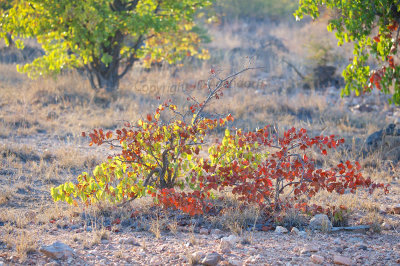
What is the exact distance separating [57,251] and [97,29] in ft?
20.9

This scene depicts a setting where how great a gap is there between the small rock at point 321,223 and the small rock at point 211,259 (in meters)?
1.28

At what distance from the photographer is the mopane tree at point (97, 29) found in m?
→ 8.63

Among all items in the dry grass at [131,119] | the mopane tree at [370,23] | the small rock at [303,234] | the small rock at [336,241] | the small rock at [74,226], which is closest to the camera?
the small rock at [336,241]

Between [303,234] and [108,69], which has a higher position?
[108,69]

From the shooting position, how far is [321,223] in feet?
14.3

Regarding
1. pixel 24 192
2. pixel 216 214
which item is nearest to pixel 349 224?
pixel 216 214

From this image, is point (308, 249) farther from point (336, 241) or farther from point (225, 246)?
point (225, 246)

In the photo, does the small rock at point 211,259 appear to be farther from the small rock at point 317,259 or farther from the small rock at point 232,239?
the small rock at point 317,259

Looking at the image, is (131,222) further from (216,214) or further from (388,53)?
(388,53)

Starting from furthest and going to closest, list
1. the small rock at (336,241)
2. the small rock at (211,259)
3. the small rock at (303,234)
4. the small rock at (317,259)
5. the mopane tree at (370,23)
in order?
1. the mopane tree at (370,23)
2. the small rock at (303,234)
3. the small rock at (336,241)
4. the small rock at (317,259)
5. the small rock at (211,259)

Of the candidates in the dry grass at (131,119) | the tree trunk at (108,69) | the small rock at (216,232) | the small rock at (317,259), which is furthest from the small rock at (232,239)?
the tree trunk at (108,69)

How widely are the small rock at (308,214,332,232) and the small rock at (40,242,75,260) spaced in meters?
2.24

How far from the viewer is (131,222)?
14.8 feet

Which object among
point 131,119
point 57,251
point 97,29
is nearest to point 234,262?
point 57,251
